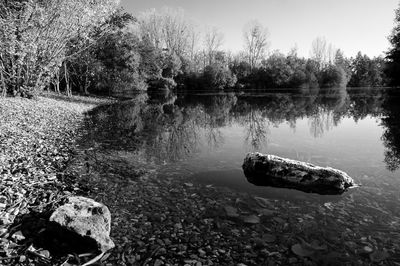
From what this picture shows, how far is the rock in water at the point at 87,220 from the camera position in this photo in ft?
17.8

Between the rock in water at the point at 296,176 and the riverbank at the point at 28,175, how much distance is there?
5.71 metres

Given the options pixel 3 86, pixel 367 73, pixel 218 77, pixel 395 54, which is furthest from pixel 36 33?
pixel 367 73

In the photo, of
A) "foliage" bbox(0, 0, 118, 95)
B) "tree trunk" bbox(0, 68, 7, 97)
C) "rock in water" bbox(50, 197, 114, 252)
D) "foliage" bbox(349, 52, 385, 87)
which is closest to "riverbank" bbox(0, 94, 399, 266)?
"rock in water" bbox(50, 197, 114, 252)

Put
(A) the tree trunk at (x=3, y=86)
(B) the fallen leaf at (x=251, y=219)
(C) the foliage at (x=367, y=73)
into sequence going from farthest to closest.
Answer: (C) the foliage at (x=367, y=73), (A) the tree trunk at (x=3, y=86), (B) the fallen leaf at (x=251, y=219)

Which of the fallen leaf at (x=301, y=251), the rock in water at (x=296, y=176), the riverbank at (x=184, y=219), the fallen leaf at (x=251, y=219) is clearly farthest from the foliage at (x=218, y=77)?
the fallen leaf at (x=301, y=251)

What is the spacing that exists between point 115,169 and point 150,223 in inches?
169

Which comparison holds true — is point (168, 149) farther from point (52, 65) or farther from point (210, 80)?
point (210, 80)

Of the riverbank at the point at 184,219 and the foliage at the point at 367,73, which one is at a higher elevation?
the foliage at the point at 367,73

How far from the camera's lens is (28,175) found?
8.48 meters

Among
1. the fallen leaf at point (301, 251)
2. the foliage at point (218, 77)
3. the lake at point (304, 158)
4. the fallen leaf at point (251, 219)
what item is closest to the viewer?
the fallen leaf at point (301, 251)

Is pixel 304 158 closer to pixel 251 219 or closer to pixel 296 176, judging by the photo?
pixel 296 176

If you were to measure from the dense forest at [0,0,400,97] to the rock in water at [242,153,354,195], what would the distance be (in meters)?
21.8

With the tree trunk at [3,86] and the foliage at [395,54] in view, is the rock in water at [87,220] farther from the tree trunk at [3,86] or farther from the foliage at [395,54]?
the foliage at [395,54]

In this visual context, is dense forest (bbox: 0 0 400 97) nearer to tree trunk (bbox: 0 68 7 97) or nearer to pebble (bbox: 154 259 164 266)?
tree trunk (bbox: 0 68 7 97)
